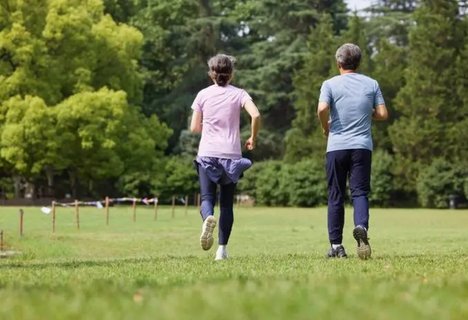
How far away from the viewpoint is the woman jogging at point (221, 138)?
371 inches

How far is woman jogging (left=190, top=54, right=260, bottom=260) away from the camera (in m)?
9.41

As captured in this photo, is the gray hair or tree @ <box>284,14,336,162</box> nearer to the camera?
the gray hair

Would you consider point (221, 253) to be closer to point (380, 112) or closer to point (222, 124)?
point (222, 124)

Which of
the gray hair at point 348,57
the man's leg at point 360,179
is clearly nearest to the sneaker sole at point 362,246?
the man's leg at point 360,179

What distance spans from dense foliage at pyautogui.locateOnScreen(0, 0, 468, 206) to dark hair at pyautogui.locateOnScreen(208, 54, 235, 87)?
136ft

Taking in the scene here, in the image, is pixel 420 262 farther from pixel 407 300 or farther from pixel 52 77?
pixel 52 77

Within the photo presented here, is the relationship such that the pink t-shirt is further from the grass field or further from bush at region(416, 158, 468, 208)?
bush at region(416, 158, 468, 208)

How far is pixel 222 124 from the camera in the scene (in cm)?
948

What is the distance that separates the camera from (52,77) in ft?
174

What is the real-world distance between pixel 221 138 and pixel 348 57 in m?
1.53

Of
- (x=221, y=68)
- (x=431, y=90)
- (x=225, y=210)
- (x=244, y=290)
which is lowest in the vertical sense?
(x=244, y=290)

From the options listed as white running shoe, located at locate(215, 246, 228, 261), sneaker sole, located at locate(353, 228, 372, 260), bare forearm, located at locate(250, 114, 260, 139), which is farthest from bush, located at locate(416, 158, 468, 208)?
sneaker sole, located at locate(353, 228, 372, 260)

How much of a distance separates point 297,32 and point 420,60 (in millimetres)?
11949

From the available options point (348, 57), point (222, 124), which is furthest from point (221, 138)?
point (348, 57)
